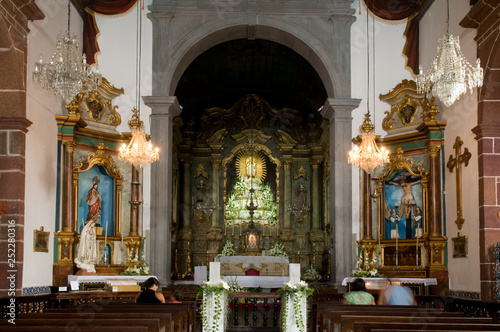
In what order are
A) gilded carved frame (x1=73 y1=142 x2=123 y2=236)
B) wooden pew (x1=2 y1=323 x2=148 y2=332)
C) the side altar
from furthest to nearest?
the side altar < gilded carved frame (x1=73 y1=142 x2=123 y2=236) < wooden pew (x1=2 y1=323 x2=148 y2=332)

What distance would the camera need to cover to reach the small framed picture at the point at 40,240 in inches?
416

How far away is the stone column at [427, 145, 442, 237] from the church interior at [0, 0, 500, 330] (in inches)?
1.0

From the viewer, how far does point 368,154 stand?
11.7 metres

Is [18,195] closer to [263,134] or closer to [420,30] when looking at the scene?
[420,30]

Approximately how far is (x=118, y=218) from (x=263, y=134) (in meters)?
6.92

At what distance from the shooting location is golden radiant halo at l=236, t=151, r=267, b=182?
1894 cm

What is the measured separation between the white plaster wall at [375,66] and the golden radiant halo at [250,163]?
6132 millimetres

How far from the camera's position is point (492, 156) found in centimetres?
1005

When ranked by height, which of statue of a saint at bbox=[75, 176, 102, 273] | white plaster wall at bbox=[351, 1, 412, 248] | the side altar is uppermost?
white plaster wall at bbox=[351, 1, 412, 248]

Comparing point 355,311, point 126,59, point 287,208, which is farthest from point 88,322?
point 287,208

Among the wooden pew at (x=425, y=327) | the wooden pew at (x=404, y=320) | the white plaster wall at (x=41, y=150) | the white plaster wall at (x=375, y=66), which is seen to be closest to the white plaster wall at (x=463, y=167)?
the white plaster wall at (x=375, y=66)

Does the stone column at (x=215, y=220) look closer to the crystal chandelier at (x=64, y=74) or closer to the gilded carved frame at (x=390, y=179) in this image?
the gilded carved frame at (x=390, y=179)

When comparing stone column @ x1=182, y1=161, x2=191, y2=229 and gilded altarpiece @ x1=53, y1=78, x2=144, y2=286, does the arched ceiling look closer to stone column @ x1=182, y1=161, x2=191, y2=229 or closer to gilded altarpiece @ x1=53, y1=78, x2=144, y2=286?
stone column @ x1=182, y1=161, x2=191, y2=229

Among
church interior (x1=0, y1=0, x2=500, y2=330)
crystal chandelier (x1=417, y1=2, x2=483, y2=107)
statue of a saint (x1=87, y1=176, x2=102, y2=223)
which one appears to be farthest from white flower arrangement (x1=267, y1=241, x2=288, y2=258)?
crystal chandelier (x1=417, y1=2, x2=483, y2=107)
